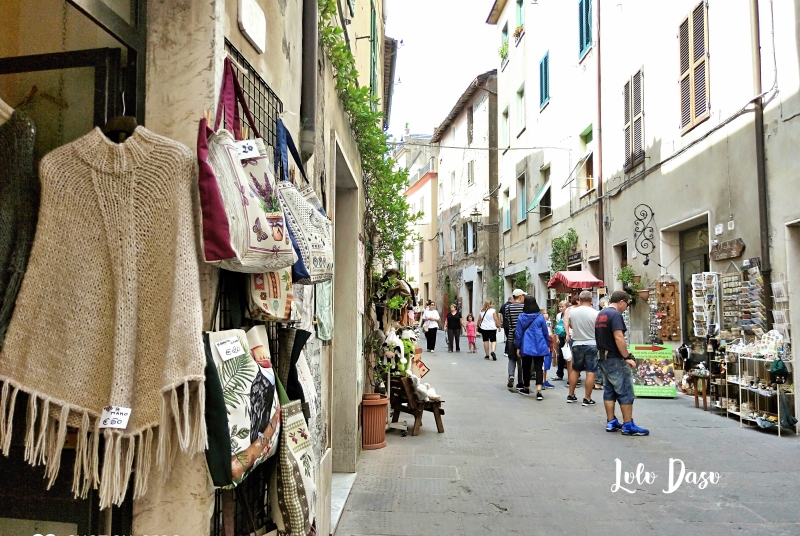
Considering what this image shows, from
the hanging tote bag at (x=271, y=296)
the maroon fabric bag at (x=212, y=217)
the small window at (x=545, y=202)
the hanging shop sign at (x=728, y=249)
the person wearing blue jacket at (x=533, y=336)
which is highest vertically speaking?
the small window at (x=545, y=202)

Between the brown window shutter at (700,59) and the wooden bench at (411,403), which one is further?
the brown window shutter at (700,59)

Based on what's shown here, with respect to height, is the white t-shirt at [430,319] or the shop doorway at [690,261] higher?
the shop doorway at [690,261]

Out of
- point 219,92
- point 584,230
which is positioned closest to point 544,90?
point 584,230

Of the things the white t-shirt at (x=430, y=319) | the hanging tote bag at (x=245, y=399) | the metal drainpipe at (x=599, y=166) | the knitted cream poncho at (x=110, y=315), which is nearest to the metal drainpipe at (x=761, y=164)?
the metal drainpipe at (x=599, y=166)

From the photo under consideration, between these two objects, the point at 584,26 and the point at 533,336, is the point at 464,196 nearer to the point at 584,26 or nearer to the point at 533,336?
the point at 584,26

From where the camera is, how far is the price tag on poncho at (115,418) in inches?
71.7

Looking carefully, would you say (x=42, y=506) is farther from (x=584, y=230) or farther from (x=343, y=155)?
(x=584, y=230)

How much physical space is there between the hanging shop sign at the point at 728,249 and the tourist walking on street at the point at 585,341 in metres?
1.93

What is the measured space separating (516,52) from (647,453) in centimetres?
1799

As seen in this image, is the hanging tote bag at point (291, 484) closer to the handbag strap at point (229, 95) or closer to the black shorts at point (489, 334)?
the handbag strap at point (229, 95)

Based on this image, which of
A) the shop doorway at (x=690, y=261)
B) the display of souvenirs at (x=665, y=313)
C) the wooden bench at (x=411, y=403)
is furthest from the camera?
the display of souvenirs at (x=665, y=313)

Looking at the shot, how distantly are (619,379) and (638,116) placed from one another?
7.00m

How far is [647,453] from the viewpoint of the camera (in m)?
6.79

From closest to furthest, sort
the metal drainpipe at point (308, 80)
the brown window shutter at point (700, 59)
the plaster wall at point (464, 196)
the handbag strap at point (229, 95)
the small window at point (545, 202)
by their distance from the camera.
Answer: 1. the handbag strap at point (229, 95)
2. the metal drainpipe at point (308, 80)
3. the brown window shutter at point (700, 59)
4. the small window at point (545, 202)
5. the plaster wall at point (464, 196)
